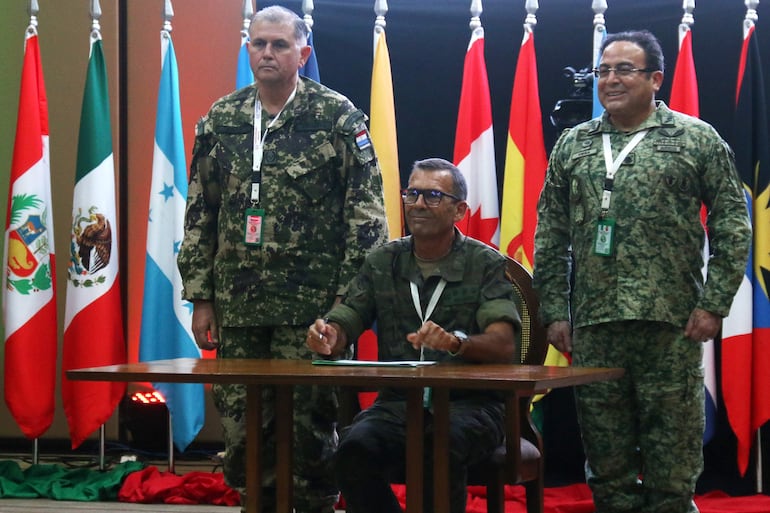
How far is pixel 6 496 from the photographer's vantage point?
436cm

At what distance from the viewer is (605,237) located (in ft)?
10.2

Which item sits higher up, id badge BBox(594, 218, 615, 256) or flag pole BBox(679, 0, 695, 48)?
flag pole BBox(679, 0, 695, 48)

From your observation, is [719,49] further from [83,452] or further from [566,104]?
[83,452]

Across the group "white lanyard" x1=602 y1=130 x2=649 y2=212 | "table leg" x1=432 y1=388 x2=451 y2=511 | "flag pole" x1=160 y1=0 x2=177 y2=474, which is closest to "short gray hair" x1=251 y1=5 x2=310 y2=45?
"white lanyard" x1=602 y1=130 x2=649 y2=212

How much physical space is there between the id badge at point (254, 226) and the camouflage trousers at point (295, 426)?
0.27 meters

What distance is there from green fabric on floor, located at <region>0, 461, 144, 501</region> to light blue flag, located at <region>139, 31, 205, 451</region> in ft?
1.04

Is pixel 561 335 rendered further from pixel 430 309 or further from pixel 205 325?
pixel 205 325

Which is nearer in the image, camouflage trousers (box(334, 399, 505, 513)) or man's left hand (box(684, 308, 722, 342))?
camouflage trousers (box(334, 399, 505, 513))

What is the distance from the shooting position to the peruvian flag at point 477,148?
180 inches

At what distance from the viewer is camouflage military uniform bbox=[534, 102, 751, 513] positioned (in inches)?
120

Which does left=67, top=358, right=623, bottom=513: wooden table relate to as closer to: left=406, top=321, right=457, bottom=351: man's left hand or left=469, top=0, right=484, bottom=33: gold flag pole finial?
left=406, top=321, right=457, bottom=351: man's left hand

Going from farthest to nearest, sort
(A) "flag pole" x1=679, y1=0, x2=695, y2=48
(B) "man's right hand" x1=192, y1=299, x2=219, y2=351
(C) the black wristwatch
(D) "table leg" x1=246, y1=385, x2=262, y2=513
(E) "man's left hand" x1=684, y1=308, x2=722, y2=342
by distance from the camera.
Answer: (A) "flag pole" x1=679, y1=0, x2=695, y2=48 → (B) "man's right hand" x1=192, y1=299, x2=219, y2=351 → (E) "man's left hand" x1=684, y1=308, x2=722, y2=342 → (C) the black wristwatch → (D) "table leg" x1=246, y1=385, x2=262, y2=513

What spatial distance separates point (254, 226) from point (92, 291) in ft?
5.85

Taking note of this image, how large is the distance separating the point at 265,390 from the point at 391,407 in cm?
50
